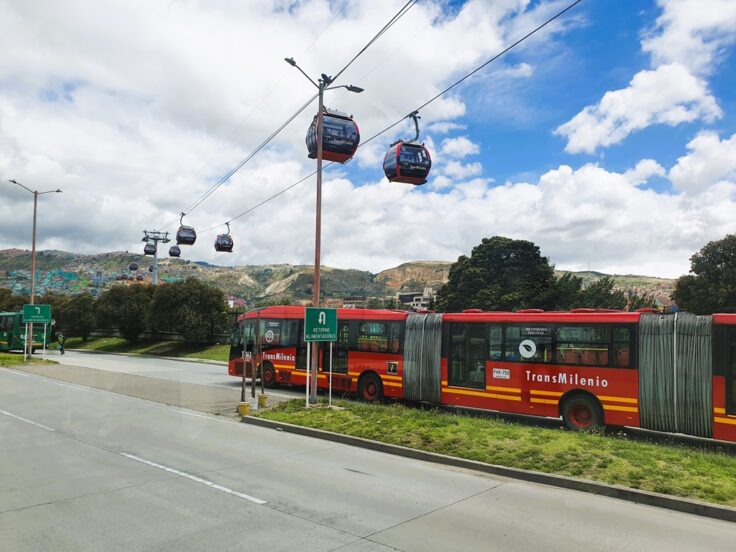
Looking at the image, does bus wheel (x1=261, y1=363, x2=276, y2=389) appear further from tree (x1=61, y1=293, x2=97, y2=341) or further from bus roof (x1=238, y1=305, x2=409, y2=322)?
tree (x1=61, y1=293, x2=97, y2=341)

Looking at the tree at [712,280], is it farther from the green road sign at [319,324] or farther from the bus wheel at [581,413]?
the green road sign at [319,324]

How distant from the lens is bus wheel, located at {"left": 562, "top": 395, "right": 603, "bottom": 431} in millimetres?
13258

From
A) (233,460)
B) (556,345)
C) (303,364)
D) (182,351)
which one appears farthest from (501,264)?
(233,460)

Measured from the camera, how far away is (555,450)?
9.83 metres

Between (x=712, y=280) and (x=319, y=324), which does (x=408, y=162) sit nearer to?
(x=319, y=324)

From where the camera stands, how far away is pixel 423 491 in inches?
314

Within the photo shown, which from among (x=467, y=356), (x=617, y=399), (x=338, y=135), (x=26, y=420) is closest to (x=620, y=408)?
(x=617, y=399)

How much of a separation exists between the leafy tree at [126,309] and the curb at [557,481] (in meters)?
47.4

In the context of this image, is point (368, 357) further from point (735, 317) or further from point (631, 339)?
point (735, 317)

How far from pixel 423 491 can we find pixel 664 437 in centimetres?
829

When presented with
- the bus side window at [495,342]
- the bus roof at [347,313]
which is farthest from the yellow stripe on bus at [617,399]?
the bus roof at [347,313]

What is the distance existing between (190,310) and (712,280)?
4696cm

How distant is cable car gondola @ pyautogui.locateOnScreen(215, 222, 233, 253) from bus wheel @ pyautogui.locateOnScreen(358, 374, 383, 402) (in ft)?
42.4

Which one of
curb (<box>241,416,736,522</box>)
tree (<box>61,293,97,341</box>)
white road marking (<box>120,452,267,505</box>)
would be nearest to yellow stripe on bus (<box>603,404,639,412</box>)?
curb (<box>241,416,736,522</box>)
